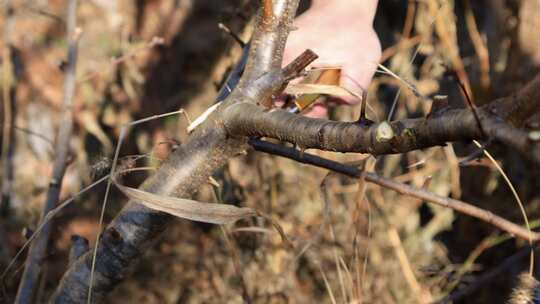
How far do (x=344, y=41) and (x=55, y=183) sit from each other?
52 cm

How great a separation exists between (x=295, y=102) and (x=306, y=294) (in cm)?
94

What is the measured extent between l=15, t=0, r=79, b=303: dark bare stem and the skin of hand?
46 cm

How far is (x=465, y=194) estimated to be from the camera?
6.81ft

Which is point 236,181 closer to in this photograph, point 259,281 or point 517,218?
point 259,281

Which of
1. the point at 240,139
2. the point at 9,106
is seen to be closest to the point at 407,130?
the point at 240,139

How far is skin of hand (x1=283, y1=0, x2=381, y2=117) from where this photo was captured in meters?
0.85

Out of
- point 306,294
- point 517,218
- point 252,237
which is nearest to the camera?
point 252,237

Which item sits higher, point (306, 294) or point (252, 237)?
point (252, 237)

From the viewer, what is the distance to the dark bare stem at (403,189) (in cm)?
81

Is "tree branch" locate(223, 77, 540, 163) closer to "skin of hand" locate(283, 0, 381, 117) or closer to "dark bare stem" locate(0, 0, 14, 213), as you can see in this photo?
"skin of hand" locate(283, 0, 381, 117)

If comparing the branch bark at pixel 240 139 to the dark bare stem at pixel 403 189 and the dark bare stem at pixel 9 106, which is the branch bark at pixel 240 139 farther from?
the dark bare stem at pixel 9 106

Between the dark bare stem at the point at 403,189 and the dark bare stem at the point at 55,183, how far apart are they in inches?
15.4

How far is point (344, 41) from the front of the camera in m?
0.86

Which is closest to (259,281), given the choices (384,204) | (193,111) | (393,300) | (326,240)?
(326,240)
